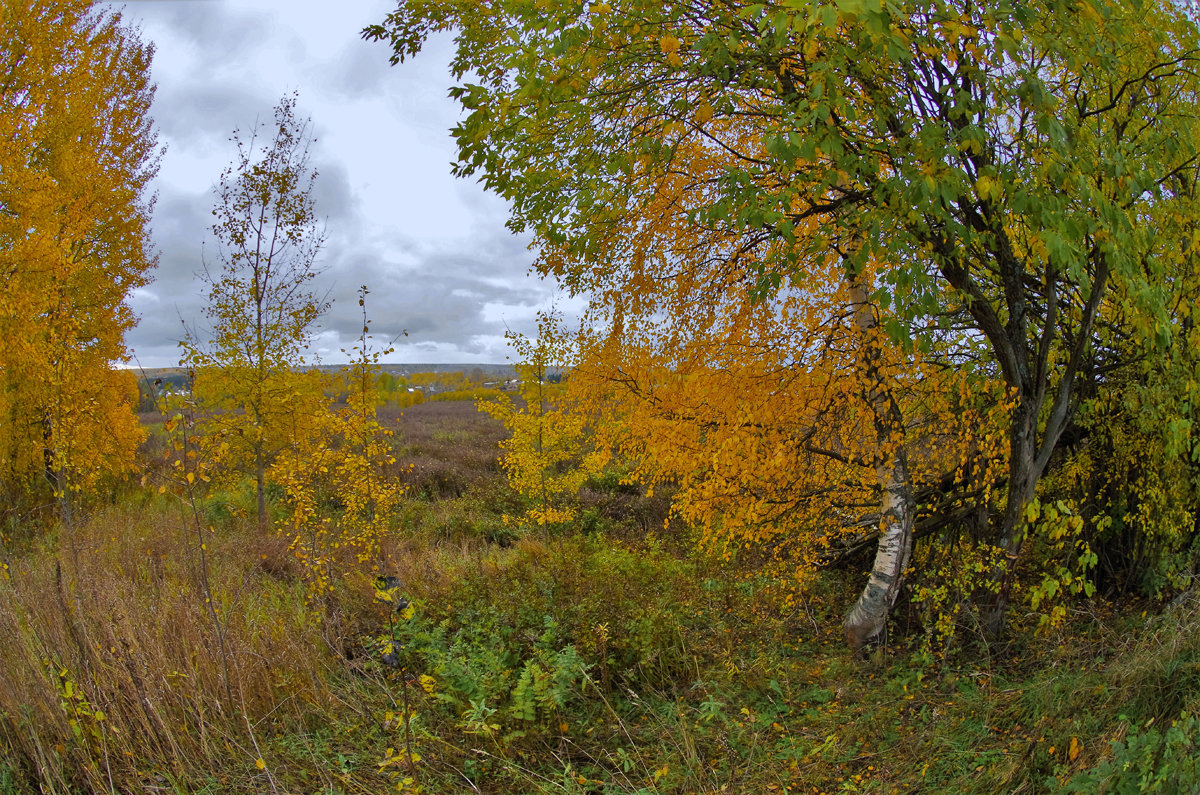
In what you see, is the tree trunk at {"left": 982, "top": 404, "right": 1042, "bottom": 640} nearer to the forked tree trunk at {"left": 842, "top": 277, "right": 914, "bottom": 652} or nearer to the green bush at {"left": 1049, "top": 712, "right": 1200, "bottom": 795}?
the forked tree trunk at {"left": 842, "top": 277, "right": 914, "bottom": 652}

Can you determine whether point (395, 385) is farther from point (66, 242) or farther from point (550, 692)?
point (550, 692)

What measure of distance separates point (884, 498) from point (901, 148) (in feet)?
10.5

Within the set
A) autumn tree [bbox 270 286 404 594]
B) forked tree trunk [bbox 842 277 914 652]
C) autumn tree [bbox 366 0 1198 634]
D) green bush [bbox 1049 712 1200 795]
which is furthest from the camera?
autumn tree [bbox 270 286 404 594]

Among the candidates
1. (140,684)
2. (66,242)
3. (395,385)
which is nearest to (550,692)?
(140,684)

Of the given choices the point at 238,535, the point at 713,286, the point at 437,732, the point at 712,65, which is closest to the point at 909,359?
the point at 713,286

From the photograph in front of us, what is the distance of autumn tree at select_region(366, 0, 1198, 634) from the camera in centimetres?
279

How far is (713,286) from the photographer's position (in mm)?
4883

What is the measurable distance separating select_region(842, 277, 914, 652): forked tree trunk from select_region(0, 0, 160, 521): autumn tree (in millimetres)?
7196

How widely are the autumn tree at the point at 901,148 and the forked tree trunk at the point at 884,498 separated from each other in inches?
2.2

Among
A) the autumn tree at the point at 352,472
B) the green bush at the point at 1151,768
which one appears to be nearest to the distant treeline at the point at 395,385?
the autumn tree at the point at 352,472

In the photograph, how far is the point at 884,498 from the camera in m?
5.24

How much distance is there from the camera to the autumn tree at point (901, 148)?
2791mm

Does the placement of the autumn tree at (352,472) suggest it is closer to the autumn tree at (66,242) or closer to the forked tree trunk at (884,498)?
the autumn tree at (66,242)

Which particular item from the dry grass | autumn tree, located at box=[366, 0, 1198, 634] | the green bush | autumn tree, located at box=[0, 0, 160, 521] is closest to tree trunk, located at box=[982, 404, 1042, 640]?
autumn tree, located at box=[366, 0, 1198, 634]
